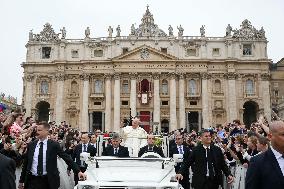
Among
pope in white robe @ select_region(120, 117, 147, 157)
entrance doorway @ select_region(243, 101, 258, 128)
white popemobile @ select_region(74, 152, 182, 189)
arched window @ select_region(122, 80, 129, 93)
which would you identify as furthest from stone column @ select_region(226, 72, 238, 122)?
white popemobile @ select_region(74, 152, 182, 189)

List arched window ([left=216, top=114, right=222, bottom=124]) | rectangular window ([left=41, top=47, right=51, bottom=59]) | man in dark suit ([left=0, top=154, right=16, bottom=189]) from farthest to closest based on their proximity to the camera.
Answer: rectangular window ([left=41, top=47, right=51, bottom=59])
arched window ([left=216, top=114, right=222, bottom=124])
man in dark suit ([left=0, top=154, right=16, bottom=189])

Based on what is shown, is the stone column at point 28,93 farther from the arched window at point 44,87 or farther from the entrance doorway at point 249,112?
the entrance doorway at point 249,112

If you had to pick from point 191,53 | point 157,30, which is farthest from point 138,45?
point 191,53

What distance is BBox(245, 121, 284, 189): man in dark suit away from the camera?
179 inches

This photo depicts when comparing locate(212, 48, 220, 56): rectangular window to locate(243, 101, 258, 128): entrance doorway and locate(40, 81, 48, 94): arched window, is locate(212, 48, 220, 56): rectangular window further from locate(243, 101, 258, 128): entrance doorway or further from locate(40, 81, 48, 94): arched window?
locate(40, 81, 48, 94): arched window

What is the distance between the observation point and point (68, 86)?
2361 inches

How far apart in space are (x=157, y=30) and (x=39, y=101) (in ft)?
70.1

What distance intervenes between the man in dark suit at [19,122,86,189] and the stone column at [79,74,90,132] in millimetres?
49417

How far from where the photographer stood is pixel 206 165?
903cm

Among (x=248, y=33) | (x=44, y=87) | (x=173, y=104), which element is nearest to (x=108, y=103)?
(x=173, y=104)

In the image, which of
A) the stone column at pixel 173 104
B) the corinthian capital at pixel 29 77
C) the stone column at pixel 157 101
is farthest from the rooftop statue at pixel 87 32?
the stone column at pixel 173 104

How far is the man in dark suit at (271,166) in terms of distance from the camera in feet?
14.9

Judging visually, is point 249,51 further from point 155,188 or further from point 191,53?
point 155,188

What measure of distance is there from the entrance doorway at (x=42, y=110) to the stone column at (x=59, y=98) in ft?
10.1
